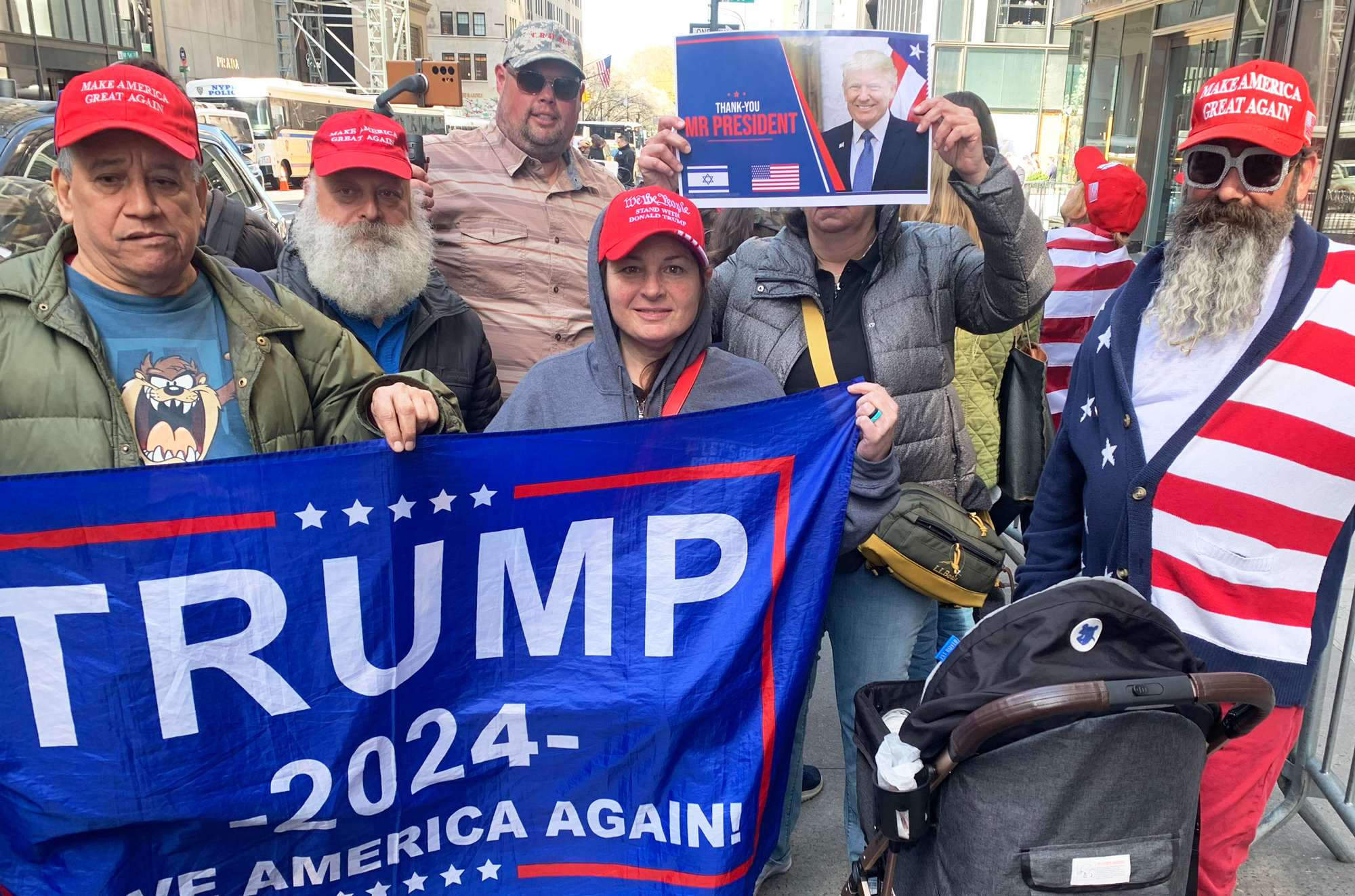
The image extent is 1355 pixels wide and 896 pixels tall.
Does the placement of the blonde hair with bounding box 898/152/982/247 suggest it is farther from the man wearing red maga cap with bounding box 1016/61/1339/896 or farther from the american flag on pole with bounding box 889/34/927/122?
the man wearing red maga cap with bounding box 1016/61/1339/896

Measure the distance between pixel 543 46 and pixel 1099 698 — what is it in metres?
2.92

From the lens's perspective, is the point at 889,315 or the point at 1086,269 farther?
the point at 1086,269

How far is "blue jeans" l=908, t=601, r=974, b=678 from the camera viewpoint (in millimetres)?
3049

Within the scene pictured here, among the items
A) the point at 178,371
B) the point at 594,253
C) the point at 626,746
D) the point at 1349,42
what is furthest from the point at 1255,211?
the point at 1349,42

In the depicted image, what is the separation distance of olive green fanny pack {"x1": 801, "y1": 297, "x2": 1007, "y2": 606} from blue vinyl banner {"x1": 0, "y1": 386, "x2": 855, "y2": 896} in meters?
0.30

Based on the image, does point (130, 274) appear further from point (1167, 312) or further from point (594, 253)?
point (1167, 312)

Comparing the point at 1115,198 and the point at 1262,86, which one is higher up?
the point at 1262,86

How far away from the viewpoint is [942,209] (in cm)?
391

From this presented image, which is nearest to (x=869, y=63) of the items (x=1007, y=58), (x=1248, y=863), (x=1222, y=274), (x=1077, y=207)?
(x=1222, y=274)

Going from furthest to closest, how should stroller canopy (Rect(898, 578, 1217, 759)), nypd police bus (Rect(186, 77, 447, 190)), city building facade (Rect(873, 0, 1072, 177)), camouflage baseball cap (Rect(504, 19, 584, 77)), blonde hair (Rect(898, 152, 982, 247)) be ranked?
city building facade (Rect(873, 0, 1072, 177))
nypd police bus (Rect(186, 77, 447, 190))
blonde hair (Rect(898, 152, 982, 247))
camouflage baseball cap (Rect(504, 19, 584, 77))
stroller canopy (Rect(898, 578, 1217, 759))

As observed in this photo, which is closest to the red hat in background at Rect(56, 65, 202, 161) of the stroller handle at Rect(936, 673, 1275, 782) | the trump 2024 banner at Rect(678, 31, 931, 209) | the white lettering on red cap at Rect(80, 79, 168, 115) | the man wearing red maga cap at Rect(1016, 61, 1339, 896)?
the white lettering on red cap at Rect(80, 79, 168, 115)

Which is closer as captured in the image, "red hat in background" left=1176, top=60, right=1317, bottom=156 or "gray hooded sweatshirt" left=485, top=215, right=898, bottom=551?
"red hat in background" left=1176, top=60, right=1317, bottom=156

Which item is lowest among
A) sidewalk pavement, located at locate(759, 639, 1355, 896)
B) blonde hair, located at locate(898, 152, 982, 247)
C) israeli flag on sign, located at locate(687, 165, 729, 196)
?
sidewalk pavement, located at locate(759, 639, 1355, 896)

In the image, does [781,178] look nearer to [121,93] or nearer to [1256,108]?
[1256,108]
